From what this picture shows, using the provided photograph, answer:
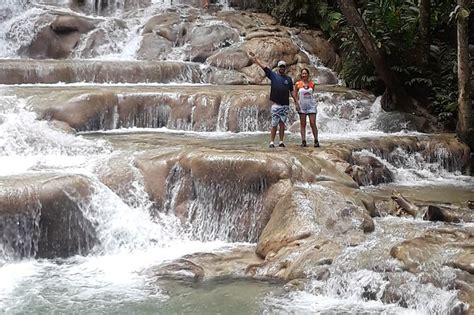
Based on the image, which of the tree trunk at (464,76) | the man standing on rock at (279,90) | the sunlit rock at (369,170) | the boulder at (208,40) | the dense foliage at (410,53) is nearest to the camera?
the man standing on rock at (279,90)

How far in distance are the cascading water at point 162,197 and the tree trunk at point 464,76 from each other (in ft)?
2.46

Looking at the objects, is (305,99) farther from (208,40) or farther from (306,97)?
(208,40)

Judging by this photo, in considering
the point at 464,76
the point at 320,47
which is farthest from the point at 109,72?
the point at 464,76

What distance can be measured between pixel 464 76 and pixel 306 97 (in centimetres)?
375

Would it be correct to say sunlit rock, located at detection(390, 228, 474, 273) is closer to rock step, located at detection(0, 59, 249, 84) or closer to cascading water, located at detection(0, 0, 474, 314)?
cascading water, located at detection(0, 0, 474, 314)

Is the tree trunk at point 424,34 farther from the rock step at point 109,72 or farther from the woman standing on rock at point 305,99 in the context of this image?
the woman standing on rock at point 305,99

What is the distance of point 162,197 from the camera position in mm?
9336

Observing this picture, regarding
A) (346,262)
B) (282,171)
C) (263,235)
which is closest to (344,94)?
(282,171)

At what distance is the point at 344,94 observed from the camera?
1541cm

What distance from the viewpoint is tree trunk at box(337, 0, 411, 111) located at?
13.7 metres

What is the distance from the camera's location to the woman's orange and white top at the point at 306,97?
10484 millimetres

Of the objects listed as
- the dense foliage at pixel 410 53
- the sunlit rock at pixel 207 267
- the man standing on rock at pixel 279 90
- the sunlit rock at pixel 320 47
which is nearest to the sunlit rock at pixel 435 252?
the sunlit rock at pixel 207 267

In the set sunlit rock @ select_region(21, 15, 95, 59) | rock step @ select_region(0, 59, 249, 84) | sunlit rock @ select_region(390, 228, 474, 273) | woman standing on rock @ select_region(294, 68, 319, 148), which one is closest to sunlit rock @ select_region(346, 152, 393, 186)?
woman standing on rock @ select_region(294, 68, 319, 148)

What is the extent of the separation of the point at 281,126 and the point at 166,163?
2.29 m
